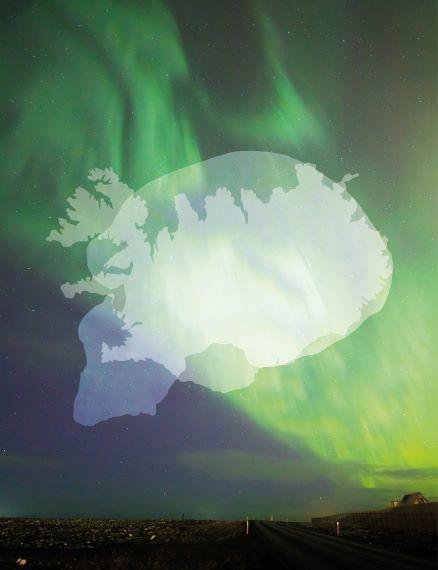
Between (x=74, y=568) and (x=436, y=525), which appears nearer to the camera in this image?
(x=74, y=568)

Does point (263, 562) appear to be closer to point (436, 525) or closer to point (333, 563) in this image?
point (333, 563)

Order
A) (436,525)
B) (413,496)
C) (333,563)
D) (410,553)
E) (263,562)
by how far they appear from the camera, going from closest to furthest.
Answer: (333,563) → (263,562) → (410,553) → (436,525) → (413,496)

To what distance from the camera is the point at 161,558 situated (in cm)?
2480

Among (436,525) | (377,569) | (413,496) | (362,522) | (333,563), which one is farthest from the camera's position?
(413,496)

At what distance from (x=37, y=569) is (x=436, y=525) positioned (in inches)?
1130

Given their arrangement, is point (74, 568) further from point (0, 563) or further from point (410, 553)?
point (410, 553)

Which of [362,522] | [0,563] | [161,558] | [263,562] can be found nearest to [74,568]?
[161,558]

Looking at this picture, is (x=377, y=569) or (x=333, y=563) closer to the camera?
(x=377, y=569)

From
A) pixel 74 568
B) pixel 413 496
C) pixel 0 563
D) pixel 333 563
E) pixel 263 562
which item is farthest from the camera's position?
pixel 413 496

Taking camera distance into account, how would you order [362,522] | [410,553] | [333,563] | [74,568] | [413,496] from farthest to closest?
1. [413,496]
2. [362,522]
3. [74,568]
4. [410,553]
5. [333,563]

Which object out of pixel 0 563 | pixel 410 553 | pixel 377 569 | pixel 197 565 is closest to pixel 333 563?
pixel 377 569

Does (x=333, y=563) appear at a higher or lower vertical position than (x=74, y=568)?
higher

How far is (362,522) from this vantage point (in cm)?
5825

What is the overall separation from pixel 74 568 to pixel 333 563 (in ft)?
51.7
